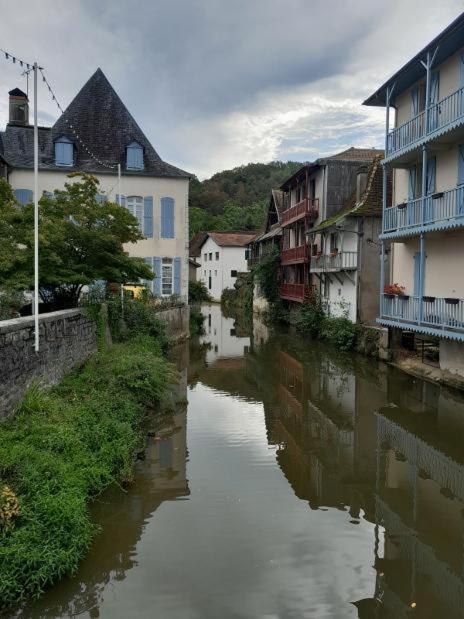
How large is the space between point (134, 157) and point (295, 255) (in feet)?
41.6

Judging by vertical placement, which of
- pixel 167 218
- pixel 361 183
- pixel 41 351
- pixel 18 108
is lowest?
pixel 41 351

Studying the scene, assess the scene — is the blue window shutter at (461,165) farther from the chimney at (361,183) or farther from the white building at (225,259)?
the white building at (225,259)

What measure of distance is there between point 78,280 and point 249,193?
84.3m

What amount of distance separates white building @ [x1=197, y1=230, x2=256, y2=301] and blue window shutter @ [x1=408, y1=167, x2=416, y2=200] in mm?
38648

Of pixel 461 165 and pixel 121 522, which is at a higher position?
pixel 461 165

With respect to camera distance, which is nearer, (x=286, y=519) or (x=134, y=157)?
(x=286, y=519)

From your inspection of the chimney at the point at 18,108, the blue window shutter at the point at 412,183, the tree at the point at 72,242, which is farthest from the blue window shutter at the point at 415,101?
the chimney at the point at 18,108

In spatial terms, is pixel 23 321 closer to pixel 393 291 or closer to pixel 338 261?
pixel 393 291

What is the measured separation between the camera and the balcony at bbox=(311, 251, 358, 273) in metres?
23.9

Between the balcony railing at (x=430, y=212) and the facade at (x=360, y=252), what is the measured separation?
4586 millimetres

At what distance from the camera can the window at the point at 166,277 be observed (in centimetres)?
2486

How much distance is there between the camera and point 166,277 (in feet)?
81.9

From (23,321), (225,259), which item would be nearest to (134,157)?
(23,321)

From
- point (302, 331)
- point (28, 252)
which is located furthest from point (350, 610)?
point (302, 331)
